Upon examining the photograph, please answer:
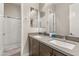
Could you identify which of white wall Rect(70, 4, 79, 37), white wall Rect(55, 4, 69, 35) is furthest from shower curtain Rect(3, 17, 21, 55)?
white wall Rect(70, 4, 79, 37)

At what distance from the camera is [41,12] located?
10.2 ft

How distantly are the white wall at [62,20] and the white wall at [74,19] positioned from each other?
87 millimetres

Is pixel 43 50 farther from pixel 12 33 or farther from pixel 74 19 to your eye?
pixel 12 33

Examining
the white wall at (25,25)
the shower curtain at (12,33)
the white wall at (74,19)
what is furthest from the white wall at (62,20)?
the shower curtain at (12,33)

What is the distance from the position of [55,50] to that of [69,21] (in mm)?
759

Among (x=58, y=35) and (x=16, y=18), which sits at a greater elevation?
(x=16, y=18)

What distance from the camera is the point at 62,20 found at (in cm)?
194

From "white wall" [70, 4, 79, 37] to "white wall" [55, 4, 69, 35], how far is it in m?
0.09

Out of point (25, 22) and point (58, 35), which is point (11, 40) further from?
point (58, 35)

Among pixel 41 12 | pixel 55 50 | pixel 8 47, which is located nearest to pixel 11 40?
pixel 8 47

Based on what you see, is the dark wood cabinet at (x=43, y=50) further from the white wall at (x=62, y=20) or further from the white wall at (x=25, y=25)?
the white wall at (x=25, y=25)

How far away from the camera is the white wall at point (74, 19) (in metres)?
1.67

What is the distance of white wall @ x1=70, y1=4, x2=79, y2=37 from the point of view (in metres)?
1.67

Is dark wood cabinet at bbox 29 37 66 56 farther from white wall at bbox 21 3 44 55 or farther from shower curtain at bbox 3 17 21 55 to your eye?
shower curtain at bbox 3 17 21 55
